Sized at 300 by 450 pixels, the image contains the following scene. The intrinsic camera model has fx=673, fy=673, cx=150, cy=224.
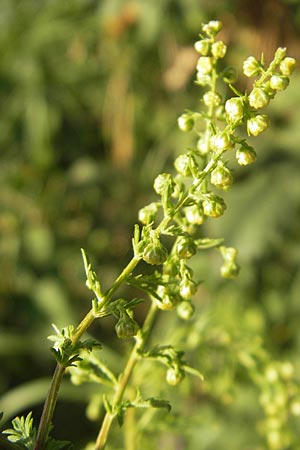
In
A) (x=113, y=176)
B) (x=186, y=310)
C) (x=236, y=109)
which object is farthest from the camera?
(x=113, y=176)

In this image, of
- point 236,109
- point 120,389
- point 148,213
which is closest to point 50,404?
point 120,389

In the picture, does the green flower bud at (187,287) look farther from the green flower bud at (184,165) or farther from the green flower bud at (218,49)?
the green flower bud at (218,49)

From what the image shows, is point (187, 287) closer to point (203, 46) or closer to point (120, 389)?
point (120, 389)

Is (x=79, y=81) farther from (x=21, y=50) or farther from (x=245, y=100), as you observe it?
(x=245, y=100)

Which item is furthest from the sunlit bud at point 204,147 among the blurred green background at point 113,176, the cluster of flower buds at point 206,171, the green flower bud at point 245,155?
the blurred green background at point 113,176

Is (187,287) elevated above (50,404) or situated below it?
above

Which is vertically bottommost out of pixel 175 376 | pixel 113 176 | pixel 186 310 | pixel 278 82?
pixel 175 376

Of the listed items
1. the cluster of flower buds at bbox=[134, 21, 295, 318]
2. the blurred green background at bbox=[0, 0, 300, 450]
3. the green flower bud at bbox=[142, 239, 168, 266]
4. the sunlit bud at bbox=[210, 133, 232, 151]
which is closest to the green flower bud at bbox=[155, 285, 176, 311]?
the cluster of flower buds at bbox=[134, 21, 295, 318]

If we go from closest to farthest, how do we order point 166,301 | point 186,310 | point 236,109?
point 236,109, point 166,301, point 186,310
